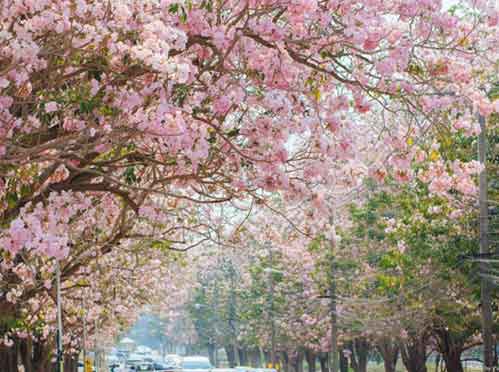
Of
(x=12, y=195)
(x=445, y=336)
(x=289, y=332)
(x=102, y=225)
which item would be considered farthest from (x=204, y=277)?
(x=12, y=195)

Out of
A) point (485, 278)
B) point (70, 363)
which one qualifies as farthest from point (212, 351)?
point (485, 278)

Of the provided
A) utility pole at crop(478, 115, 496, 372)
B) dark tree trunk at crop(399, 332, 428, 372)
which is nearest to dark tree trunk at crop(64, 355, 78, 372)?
dark tree trunk at crop(399, 332, 428, 372)

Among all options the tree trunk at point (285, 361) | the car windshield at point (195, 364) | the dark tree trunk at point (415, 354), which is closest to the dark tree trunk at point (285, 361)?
the tree trunk at point (285, 361)

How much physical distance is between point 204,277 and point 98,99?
64.2 m

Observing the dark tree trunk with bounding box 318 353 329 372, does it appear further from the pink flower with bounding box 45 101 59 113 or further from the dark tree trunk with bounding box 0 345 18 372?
the pink flower with bounding box 45 101 59 113

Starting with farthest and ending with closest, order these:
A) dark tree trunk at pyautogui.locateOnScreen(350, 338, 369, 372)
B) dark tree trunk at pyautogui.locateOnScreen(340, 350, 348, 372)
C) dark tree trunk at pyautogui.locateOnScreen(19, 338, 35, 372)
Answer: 1. dark tree trunk at pyautogui.locateOnScreen(340, 350, 348, 372)
2. dark tree trunk at pyautogui.locateOnScreen(350, 338, 369, 372)
3. dark tree trunk at pyautogui.locateOnScreen(19, 338, 35, 372)

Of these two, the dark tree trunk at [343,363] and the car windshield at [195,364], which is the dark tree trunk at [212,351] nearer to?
the dark tree trunk at [343,363]

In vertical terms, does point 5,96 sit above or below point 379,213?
below

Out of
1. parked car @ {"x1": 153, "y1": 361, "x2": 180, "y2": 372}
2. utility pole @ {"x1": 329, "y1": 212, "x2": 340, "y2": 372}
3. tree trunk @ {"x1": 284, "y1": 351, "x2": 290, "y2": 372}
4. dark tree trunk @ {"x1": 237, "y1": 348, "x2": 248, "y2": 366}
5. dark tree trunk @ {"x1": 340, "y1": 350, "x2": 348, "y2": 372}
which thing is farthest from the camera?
dark tree trunk @ {"x1": 237, "y1": 348, "x2": 248, "y2": 366}

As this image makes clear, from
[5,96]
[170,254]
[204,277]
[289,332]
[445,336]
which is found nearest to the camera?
[5,96]

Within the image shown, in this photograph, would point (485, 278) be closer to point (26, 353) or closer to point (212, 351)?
point (26, 353)

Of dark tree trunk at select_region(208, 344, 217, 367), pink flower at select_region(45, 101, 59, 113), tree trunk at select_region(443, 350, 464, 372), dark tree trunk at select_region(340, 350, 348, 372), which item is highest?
dark tree trunk at select_region(208, 344, 217, 367)

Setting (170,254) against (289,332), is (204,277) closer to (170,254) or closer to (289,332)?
(289,332)

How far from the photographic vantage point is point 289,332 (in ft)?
155
